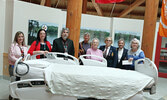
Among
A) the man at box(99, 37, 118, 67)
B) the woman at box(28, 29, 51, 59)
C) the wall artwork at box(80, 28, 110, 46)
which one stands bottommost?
the man at box(99, 37, 118, 67)

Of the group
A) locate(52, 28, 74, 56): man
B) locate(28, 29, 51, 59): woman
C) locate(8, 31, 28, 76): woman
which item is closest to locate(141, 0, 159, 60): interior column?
locate(52, 28, 74, 56): man

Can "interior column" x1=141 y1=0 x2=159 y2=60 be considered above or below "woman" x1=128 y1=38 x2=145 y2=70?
above

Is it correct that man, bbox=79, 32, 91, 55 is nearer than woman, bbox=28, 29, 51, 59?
No

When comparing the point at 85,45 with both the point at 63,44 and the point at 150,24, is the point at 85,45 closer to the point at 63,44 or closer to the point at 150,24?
the point at 63,44

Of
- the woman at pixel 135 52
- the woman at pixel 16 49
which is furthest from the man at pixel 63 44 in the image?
the woman at pixel 135 52

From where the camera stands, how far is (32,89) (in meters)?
1.95

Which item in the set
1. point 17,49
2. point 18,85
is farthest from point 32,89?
point 17,49

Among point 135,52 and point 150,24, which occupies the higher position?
point 150,24

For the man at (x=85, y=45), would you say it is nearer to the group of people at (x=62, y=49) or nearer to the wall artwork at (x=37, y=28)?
the group of people at (x=62, y=49)

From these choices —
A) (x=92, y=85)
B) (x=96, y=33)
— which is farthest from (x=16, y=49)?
(x=96, y=33)

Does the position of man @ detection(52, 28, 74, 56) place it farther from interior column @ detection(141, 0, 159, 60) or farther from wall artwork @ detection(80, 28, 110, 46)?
wall artwork @ detection(80, 28, 110, 46)

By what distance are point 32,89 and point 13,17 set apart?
9.96 ft

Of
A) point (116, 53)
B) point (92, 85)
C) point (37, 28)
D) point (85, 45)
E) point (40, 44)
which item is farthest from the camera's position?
point (37, 28)

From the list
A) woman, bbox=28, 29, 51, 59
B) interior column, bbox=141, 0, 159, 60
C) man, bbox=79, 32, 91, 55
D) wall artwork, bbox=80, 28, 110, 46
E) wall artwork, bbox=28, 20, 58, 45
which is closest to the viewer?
woman, bbox=28, 29, 51, 59
